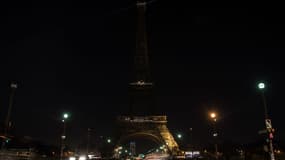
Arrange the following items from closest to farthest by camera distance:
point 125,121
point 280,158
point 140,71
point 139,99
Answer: point 280,158, point 125,121, point 139,99, point 140,71

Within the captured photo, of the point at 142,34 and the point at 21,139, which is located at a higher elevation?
the point at 142,34

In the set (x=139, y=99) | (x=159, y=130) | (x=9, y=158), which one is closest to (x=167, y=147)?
(x=159, y=130)

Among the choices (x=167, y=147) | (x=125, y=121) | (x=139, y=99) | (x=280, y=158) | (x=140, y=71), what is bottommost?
(x=280, y=158)

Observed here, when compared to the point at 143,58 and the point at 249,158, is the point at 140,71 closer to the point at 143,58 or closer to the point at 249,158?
the point at 143,58

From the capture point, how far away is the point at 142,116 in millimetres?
90062

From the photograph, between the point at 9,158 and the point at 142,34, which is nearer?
the point at 9,158

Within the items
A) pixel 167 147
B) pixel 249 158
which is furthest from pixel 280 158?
pixel 167 147

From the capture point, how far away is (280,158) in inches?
1251

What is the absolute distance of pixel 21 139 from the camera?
319 ft

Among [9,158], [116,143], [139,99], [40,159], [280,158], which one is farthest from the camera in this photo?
[139,99]

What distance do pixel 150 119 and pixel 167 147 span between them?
9.33m

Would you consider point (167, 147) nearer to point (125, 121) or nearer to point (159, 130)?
point (159, 130)

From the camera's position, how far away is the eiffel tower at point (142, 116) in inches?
3327

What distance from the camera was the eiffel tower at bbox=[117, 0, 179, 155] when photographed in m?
84.5
